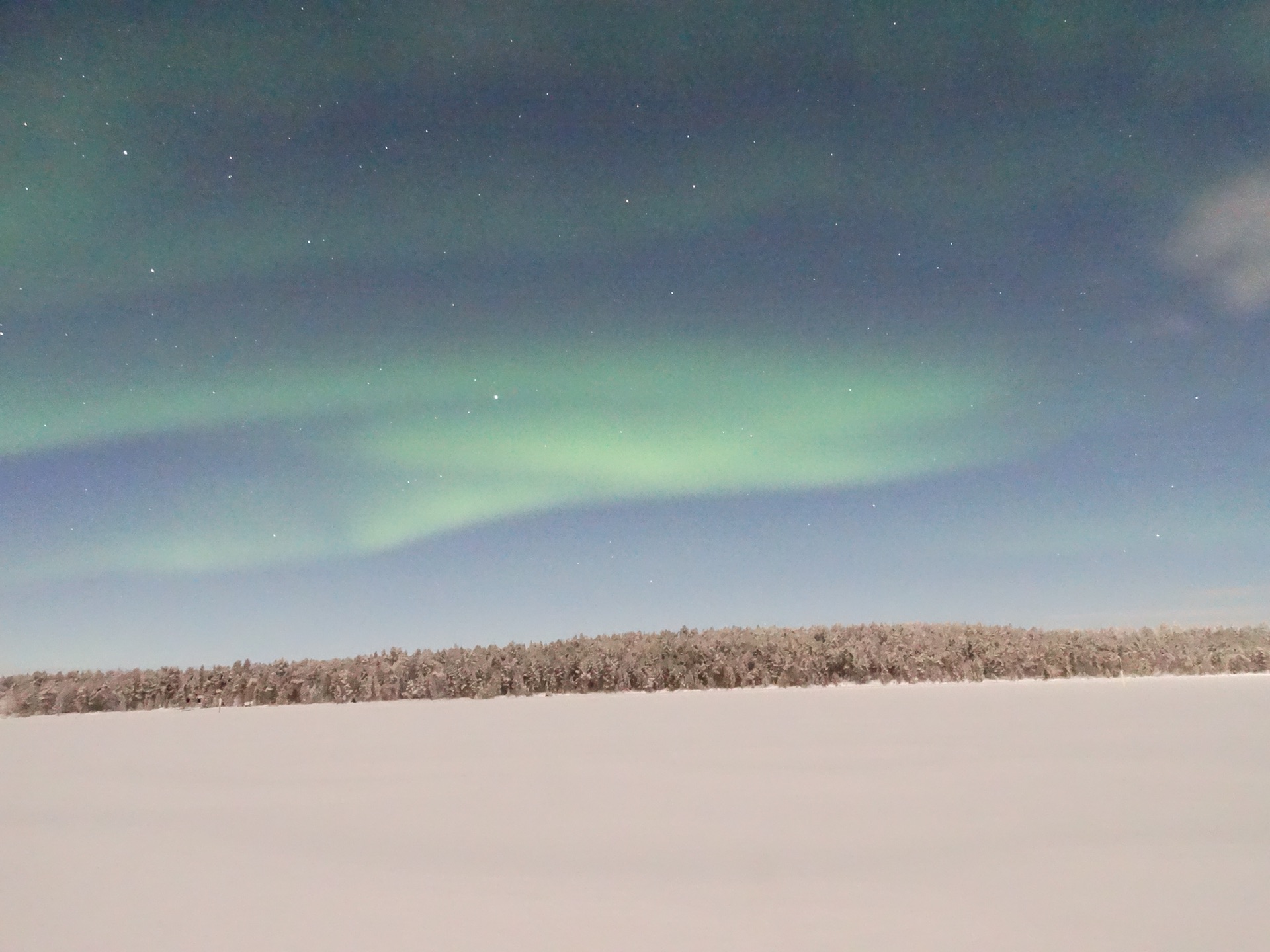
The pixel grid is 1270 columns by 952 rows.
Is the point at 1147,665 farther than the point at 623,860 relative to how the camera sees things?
Yes

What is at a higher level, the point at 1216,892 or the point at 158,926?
the point at 158,926

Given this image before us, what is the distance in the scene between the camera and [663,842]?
3326 mm

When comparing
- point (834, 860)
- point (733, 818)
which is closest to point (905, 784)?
point (733, 818)

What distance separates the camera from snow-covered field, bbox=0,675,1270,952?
2.39 m

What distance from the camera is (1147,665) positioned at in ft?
48.5

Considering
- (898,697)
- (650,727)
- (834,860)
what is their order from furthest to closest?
(898,697), (650,727), (834,860)

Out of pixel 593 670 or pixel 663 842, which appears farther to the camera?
pixel 593 670

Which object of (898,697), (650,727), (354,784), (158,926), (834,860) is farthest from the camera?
(898,697)

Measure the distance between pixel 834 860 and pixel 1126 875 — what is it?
1.04m

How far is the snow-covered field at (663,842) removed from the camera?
7.85 ft

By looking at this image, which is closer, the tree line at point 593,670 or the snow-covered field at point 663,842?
A: the snow-covered field at point 663,842

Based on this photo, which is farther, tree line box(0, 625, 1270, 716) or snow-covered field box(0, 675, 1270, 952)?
tree line box(0, 625, 1270, 716)

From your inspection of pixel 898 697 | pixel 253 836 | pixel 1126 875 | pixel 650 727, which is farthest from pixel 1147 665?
pixel 253 836

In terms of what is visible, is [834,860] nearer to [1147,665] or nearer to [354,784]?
[354,784]
